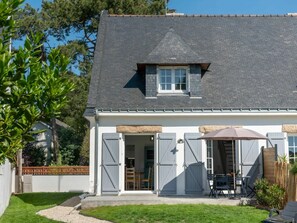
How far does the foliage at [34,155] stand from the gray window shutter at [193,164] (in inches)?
594

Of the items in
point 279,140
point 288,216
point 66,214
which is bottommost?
point 66,214

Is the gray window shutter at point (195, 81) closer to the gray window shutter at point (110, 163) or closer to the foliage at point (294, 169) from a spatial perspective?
the gray window shutter at point (110, 163)

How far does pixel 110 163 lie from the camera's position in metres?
15.0

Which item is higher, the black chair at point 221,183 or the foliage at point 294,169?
the foliage at point 294,169

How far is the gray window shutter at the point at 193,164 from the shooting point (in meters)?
15.0

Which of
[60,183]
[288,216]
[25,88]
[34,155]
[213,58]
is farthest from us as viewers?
[34,155]

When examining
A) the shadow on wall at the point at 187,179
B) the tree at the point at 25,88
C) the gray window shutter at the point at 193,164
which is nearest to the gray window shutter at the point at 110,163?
the shadow on wall at the point at 187,179

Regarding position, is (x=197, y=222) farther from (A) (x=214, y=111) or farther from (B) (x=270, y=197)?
(A) (x=214, y=111)

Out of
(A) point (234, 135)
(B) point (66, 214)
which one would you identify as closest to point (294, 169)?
(A) point (234, 135)

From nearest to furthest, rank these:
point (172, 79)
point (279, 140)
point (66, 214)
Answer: point (66, 214) < point (279, 140) < point (172, 79)

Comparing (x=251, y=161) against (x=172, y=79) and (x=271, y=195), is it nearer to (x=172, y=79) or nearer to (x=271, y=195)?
(x=271, y=195)

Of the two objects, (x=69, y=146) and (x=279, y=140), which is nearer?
(x=279, y=140)

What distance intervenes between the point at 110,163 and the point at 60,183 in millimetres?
10078

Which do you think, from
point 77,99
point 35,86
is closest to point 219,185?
point 35,86
